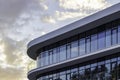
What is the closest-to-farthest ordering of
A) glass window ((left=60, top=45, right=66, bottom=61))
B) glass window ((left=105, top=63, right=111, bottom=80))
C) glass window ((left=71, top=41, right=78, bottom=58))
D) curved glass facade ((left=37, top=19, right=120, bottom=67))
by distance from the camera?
curved glass facade ((left=37, top=19, right=120, bottom=67)) < glass window ((left=105, top=63, right=111, bottom=80)) < glass window ((left=71, top=41, right=78, bottom=58)) < glass window ((left=60, top=45, right=66, bottom=61))

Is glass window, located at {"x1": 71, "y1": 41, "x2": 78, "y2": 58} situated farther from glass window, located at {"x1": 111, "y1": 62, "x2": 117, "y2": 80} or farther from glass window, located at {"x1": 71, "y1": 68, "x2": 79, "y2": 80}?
glass window, located at {"x1": 111, "y1": 62, "x2": 117, "y2": 80}

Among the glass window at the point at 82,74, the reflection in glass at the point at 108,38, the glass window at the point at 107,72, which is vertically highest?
the reflection in glass at the point at 108,38

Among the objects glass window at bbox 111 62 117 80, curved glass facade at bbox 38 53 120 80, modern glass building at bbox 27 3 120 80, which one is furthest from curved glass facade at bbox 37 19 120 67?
glass window at bbox 111 62 117 80

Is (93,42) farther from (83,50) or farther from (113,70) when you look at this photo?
(113,70)

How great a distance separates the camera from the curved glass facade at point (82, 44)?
4269 centimetres

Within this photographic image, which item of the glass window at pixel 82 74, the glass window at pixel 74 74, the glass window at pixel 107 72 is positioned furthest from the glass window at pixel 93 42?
the glass window at pixel 74 74

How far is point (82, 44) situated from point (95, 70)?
3423mm

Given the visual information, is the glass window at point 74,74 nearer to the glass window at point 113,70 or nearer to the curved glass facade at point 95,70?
the curved glass facade at point 95,70

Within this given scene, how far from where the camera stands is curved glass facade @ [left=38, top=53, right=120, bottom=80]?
42575 millimetres

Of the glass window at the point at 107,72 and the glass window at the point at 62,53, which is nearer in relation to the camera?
the glass window at the point at 107,72

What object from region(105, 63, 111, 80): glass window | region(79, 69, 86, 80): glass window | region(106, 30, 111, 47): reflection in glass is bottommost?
region(105, 63, 111, 80): glass window

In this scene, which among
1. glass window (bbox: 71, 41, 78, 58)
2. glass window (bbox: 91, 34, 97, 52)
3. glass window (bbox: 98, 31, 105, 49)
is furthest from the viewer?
glass window (bbox: 71, 41, 78, 58)

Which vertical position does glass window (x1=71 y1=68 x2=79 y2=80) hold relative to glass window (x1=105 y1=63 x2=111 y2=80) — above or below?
above

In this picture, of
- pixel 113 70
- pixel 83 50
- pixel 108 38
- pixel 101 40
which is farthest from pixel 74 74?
pixel 108 38
